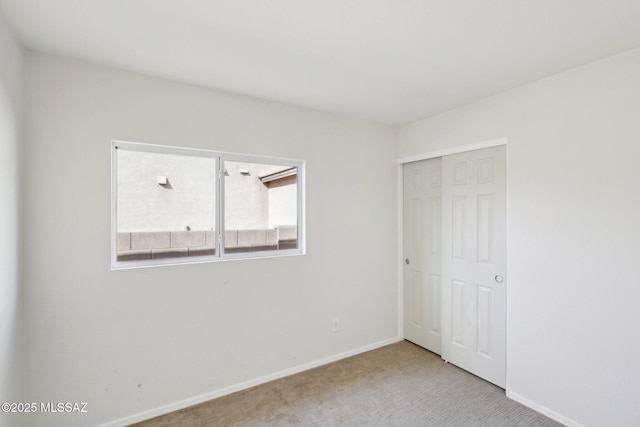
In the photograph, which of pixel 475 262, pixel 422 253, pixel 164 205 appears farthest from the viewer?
pixel 422 253

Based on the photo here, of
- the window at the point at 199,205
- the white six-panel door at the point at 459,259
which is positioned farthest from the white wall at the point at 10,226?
the white six-panel door at the point at 459,259

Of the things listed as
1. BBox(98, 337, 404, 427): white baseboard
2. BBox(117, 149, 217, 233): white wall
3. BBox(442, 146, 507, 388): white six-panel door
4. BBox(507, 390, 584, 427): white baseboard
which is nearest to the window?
BBox(117, 149, 217, 233): white wall

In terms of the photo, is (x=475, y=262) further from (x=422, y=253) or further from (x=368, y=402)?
(x=368, y=402)

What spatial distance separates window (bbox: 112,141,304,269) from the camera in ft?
7.27

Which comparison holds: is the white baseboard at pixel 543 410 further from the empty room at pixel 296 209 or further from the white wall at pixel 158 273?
the white wall at pixel 158 273

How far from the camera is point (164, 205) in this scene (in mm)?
2322

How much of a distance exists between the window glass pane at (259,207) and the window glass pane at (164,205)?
150 mm

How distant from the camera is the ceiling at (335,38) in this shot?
4.85 feet

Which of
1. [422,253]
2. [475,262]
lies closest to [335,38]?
[475,262]

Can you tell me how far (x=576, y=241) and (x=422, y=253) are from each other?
1.43 metres

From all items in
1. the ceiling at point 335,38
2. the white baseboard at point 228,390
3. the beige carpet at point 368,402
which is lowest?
the beige carpet at point 368,402

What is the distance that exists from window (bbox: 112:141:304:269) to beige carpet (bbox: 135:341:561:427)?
1140 mm

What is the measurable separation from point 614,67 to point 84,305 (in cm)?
376

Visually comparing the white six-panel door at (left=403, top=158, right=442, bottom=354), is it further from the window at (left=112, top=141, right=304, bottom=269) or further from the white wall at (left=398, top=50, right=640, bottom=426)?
the window at (left=112, top=141, right=304, bottom=269)
